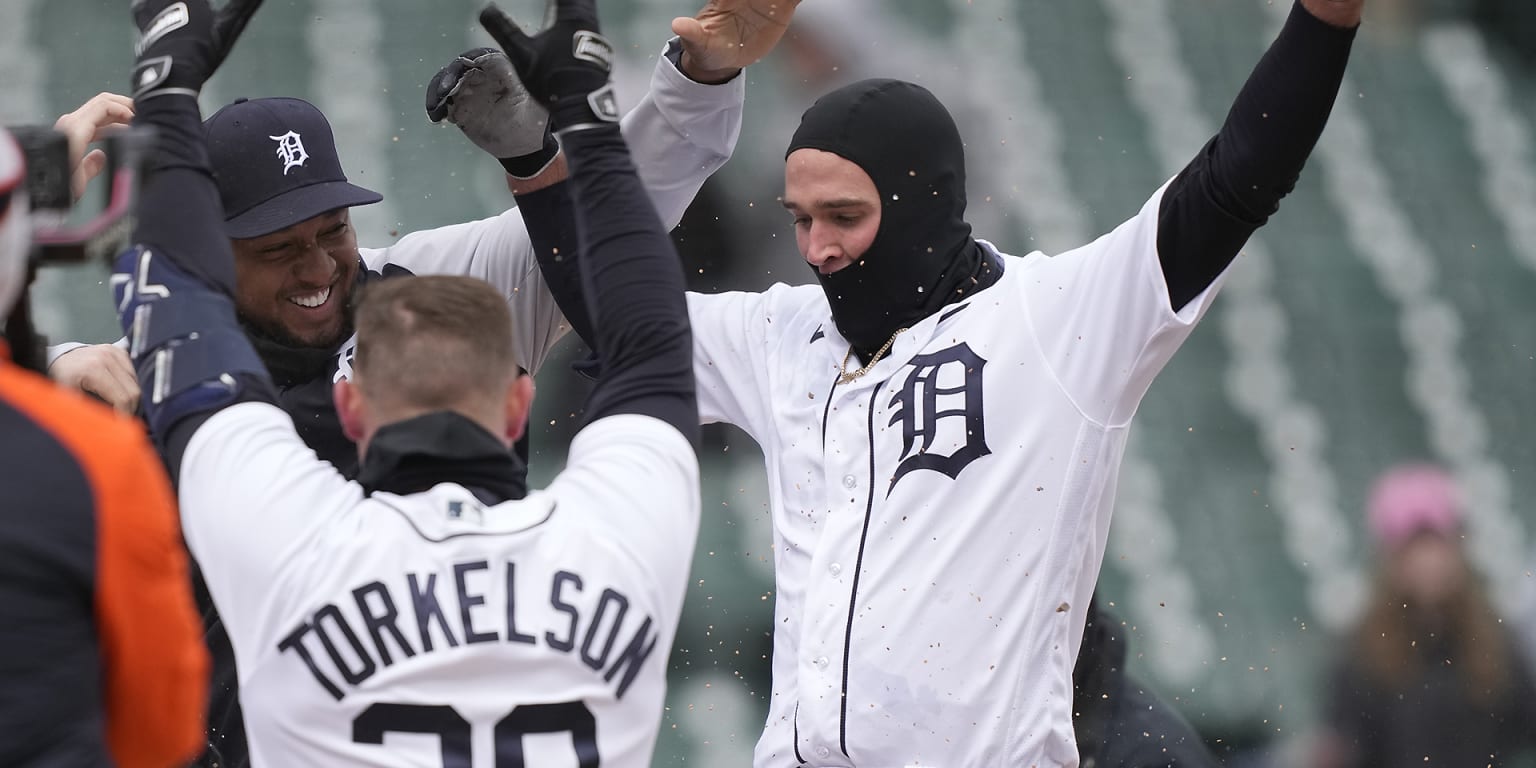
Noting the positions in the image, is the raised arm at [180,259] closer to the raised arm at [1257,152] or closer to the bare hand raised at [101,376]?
the bare hand raised at [101,376]

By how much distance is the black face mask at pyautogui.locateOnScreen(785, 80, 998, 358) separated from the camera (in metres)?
2.99

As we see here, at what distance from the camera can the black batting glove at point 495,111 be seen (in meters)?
3.05

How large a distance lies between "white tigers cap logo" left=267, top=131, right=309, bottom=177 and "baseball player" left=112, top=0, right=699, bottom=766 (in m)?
0.95

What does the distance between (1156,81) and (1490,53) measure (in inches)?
54.7

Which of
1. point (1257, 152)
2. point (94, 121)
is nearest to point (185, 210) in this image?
point (94, 121)

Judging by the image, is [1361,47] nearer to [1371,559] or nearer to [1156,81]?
[1156,81]

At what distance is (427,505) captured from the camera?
2006mm

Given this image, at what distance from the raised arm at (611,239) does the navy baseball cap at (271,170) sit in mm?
949

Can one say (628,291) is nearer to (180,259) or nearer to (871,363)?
(180,259)

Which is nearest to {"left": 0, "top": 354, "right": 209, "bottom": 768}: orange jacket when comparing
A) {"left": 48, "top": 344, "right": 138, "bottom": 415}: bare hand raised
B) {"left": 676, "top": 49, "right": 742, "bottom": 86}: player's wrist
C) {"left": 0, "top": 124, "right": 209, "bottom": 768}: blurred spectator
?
{"left": 0, "top": 124, "right": 209, "bottom": 768}: blurred spectator

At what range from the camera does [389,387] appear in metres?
2.05

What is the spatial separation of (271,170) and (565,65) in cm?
109

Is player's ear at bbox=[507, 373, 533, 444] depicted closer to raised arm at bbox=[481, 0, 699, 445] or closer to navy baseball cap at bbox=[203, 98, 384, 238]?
raised arm at bbox=[481, 0, 699, 445]

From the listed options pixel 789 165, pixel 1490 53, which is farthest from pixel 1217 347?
pixel 789 165
